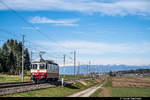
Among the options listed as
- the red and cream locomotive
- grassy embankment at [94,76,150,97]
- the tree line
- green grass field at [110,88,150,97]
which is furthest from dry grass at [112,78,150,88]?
the tree line

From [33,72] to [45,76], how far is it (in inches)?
101

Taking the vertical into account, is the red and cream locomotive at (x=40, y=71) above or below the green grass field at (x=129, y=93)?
above

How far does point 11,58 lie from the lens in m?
90.8

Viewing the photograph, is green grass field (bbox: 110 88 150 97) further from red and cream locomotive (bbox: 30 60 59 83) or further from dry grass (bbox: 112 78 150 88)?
dry grass (bbox: 112 78 150 88)

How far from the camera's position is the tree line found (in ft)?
291

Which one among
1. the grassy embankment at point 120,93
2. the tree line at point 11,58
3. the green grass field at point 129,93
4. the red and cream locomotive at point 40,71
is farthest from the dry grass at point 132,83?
the tree line at point 11,58

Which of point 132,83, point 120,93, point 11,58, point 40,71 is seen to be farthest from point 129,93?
point 11,58

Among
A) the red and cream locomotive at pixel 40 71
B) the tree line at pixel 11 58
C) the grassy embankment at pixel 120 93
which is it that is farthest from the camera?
the tree line at pixel 11 58

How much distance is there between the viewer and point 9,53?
92375 millimetres

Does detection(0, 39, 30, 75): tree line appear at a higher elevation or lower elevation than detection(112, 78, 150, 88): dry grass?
higher

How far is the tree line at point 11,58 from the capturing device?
88812 millimetres

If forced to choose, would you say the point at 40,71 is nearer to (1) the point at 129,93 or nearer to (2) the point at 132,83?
(1) the point at 129,93

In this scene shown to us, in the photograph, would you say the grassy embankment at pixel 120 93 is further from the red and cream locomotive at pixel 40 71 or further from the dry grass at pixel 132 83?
the dry grass at pixel 132 83

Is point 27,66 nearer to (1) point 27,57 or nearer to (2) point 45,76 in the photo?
(1) point 27,57
